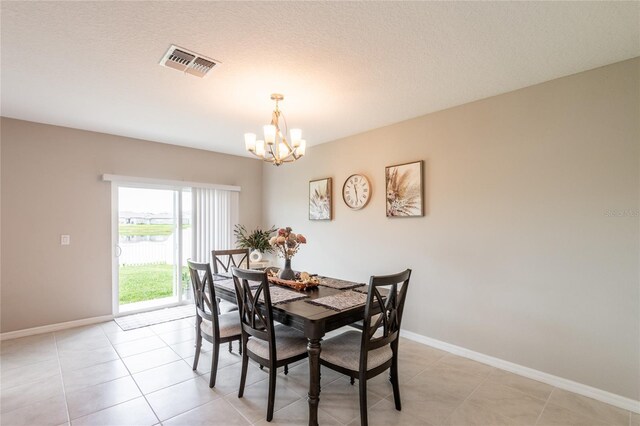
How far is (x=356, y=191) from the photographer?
13.2ft

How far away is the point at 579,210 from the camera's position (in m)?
2.40

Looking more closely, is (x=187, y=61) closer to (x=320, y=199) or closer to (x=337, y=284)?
(x=337, y=284)

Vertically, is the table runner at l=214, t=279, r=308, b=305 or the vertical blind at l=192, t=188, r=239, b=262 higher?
the vertical blind at l=192, t=188, r=239, b=262

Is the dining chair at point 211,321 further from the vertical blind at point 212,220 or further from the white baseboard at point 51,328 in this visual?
the vertical blind at point 212,220

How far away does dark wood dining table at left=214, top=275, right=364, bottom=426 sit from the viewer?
1917mm

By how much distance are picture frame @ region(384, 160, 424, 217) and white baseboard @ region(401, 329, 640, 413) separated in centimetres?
139

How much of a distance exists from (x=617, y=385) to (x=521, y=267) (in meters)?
0.99

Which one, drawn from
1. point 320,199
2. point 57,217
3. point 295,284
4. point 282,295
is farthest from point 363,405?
point 57,217

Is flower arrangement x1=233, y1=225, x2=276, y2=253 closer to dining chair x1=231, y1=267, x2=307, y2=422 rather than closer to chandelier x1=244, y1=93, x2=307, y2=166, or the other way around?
chandelier x1=244, y1=93, x2=307, y2=166

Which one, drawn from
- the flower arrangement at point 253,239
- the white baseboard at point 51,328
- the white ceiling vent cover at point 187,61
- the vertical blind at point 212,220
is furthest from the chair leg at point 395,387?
the white baseboard at point 51,328

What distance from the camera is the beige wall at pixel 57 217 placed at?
11.3 feet

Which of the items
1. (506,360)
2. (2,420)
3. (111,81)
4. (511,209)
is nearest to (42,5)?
(111,81)

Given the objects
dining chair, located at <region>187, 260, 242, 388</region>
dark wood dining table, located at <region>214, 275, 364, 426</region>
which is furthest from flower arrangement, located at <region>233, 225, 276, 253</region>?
dark wood dining table, located at <region>214, 275, 364, 426</region>

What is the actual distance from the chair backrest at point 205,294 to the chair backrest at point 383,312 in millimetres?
1253
